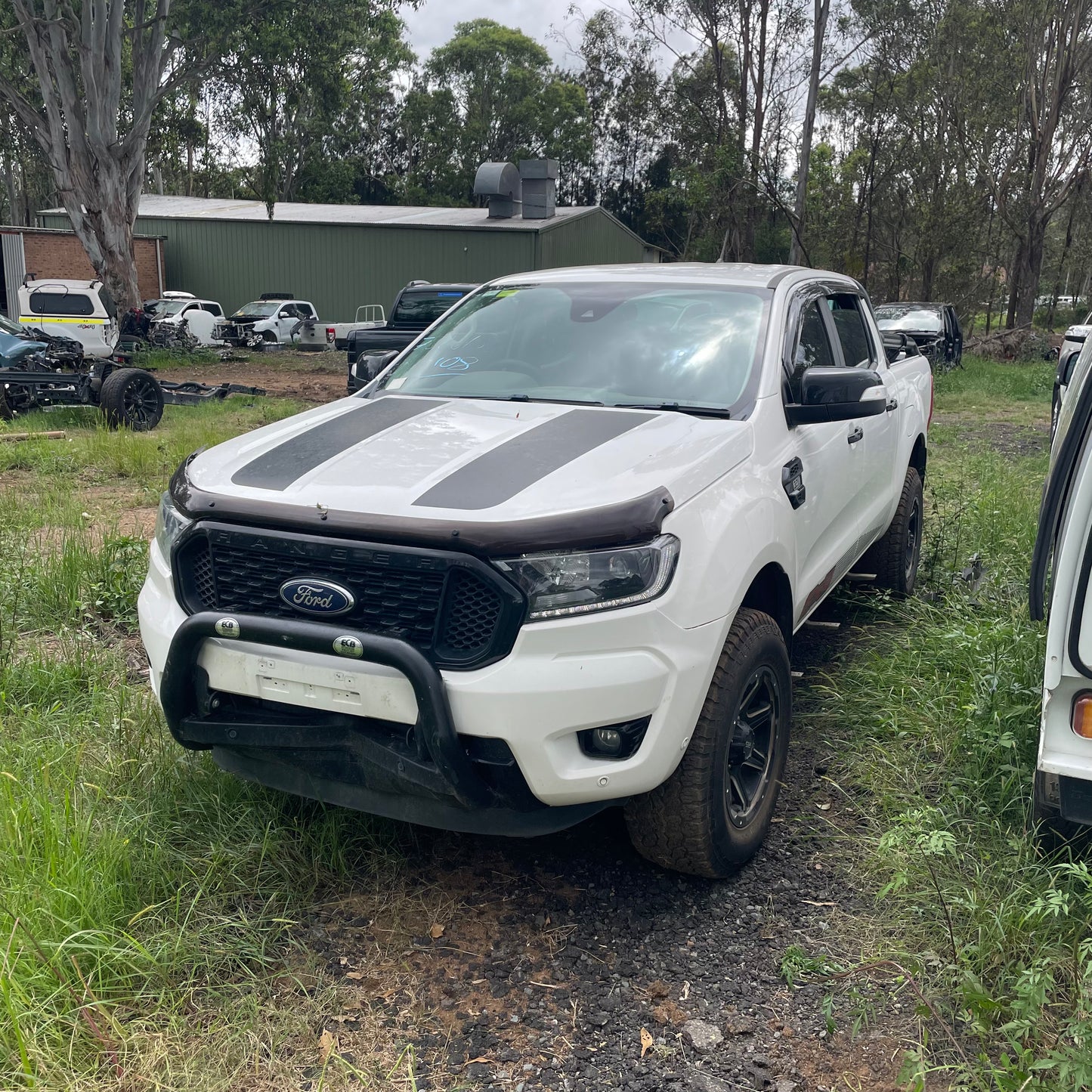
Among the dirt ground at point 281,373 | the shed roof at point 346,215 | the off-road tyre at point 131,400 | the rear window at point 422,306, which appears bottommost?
the dirt ground at point 281,373

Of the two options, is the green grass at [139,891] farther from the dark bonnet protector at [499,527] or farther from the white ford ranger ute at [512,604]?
the dark bonnet protector at [499,527]

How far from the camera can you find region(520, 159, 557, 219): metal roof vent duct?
107 feet

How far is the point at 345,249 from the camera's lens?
33062 millimetres

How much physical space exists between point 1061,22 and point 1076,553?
85.9 ft

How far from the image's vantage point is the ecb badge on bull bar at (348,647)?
266 cm

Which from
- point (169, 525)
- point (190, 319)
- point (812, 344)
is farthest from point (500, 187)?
point (169, 525)

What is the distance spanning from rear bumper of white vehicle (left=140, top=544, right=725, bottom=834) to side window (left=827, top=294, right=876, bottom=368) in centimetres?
258

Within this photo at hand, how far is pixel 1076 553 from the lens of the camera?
2.67m

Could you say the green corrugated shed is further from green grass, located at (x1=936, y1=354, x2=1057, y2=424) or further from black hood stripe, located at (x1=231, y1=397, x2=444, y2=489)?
black hood stripe, located at (x1=231, y1=397, x2=444, y2=489)

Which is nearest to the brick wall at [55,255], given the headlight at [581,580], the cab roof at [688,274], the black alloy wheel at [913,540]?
the black alloy wheel at [913,540]

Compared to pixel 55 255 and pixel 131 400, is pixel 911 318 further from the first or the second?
pixel 55 255

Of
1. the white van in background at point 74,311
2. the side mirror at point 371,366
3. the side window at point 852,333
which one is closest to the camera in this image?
the side mirror at point 371,366

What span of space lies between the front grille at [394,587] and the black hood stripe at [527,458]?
17 centimetres

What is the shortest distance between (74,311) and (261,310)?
27.5ft
